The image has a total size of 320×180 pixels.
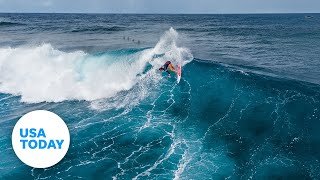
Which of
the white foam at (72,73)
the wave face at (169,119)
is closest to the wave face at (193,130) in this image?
the wave face at (169,119)

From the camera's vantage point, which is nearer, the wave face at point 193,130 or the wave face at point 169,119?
the wave face at point 193,130

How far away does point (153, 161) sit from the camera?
1716cm

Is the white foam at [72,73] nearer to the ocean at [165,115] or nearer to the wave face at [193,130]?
the ocean at [165,115]

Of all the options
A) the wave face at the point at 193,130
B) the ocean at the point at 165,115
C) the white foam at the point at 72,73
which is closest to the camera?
the wave face at the point at 193,130

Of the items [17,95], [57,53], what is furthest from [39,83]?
[57,53]

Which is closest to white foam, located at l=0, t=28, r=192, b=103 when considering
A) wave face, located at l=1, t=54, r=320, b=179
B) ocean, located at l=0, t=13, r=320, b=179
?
ocean, located at l=0, t=13, r=320, b=179

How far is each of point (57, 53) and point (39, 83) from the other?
9121mm

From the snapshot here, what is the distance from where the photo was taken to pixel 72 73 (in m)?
31.6

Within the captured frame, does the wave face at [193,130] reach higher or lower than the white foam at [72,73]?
lower

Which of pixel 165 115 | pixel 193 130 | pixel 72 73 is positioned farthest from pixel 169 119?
pixel 72 73

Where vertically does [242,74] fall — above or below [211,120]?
above

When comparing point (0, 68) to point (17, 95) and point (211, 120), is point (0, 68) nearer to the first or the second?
point (17, 95)

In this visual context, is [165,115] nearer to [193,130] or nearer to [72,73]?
[193,130]

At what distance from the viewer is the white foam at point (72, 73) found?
27641 millimetres
